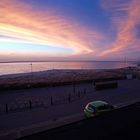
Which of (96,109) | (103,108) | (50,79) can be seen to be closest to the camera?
(96,109)

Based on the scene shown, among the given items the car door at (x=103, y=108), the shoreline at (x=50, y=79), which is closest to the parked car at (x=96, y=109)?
the car door at (x=103, y=108)

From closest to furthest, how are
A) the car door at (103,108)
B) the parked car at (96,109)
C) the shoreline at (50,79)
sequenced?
the parked car at (96,109)
the car door at (103,108)
the shoreline at (50,79)

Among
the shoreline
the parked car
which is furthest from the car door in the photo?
the shoreline

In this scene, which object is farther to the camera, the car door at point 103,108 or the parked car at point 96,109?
the car door at point 103,108

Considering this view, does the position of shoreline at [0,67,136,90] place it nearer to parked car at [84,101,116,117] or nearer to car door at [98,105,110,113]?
parked car at [84,101,116,117]

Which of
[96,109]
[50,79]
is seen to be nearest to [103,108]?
[96,109]

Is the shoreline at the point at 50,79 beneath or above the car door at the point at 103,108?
above

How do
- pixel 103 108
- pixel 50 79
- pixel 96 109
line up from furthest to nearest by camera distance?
pixel 50 79 < pixel 103 108 < pixel 96 109

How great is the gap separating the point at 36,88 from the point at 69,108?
17394mm

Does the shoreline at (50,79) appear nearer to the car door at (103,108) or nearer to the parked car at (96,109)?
the parked car at (96,109)

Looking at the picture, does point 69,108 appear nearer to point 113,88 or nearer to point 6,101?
point 6,101

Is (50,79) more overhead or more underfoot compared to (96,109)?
more overhead

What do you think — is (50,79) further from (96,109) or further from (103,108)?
(96,109)

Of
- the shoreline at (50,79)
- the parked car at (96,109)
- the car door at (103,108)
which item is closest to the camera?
the parked car at (96,109)
